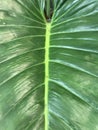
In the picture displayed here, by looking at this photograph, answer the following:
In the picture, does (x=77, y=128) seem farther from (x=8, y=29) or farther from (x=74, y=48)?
(x=8, y=29)

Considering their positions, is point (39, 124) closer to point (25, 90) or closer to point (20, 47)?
point (25, 90)

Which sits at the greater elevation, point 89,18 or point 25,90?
point 89,18

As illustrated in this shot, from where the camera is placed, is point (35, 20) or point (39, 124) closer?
point (39, 124)

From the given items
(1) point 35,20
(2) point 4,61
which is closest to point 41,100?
(2) point 4,61

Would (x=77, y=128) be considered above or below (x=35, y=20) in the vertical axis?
below

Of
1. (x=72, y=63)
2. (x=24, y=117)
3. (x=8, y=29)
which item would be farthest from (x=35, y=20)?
(x=24, y=117)

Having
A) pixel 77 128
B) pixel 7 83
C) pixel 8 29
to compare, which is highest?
pixel 8 29
